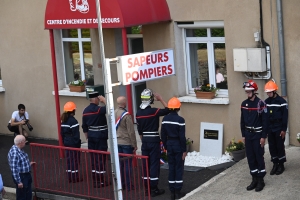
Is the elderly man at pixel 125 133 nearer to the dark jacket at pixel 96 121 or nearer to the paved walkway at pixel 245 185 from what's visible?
the dark jacket at pixel 96 121

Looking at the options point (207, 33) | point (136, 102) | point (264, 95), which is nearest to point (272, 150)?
point (264, 95)

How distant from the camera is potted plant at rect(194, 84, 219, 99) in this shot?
13867mm

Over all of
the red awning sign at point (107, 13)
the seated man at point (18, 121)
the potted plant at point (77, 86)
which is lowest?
the seated man at point (18, 121)

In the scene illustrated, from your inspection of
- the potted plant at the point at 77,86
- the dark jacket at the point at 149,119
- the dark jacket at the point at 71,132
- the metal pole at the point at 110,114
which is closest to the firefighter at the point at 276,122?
the dark jacket at the point at 149,119

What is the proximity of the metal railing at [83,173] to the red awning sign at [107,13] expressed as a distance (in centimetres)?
282

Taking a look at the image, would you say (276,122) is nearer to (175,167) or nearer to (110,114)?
(175,167)

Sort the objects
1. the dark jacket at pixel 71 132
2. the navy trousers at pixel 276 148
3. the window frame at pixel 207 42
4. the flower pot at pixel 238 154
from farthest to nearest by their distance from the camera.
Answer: the window frame at pixel 207 42, the flower pot at pixel 238 154, the dark jacket at pixel 71 132, the navy trousers at pixel 276 148

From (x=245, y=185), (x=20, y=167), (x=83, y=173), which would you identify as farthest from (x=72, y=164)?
(x=245, y=185)

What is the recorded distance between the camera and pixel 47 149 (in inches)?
497

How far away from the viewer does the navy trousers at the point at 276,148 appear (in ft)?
37.2

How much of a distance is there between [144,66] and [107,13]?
307cm

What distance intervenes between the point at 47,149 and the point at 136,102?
4156 mm

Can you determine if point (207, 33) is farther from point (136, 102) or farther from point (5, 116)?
point (5, 116)

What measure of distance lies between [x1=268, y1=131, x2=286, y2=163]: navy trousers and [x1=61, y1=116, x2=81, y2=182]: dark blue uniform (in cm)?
362
